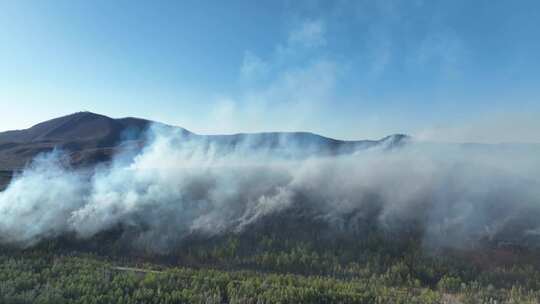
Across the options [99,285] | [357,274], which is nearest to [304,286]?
[357,274]

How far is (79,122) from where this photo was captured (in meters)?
160

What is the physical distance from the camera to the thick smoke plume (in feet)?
123

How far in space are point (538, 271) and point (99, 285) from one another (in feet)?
106


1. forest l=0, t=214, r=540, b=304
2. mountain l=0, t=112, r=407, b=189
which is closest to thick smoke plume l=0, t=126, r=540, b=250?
forest l=0, t=214, r=540, b=304

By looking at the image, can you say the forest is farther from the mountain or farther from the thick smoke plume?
the mountain

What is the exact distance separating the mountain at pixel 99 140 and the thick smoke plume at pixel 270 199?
141 feet

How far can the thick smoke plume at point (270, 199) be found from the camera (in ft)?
123

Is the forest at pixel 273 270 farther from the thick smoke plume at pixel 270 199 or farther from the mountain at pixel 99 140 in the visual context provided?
the mountain at pixel 99 140

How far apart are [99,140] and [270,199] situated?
10682 centimetres

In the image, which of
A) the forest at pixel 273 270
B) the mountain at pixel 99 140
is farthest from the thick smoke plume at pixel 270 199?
the mountain at pixel 99 140

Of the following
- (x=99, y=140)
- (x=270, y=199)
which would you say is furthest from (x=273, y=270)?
(x=99, y=140)

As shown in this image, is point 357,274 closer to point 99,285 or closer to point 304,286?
point 304,286

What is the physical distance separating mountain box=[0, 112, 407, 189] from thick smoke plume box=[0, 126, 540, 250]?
43038 mm

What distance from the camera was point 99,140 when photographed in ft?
437
